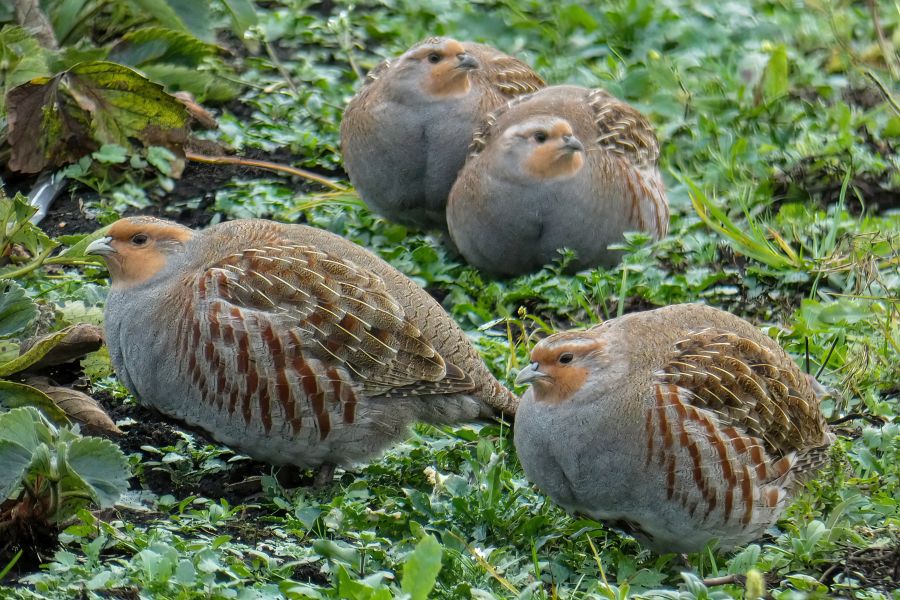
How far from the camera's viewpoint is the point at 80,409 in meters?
4.66

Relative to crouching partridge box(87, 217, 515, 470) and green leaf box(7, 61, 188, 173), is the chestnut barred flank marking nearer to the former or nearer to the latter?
crouching partridge box(87, 217, 515, 470)

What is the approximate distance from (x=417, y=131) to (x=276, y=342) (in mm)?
2499

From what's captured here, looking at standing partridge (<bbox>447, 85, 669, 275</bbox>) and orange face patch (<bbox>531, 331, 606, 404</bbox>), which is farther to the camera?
standing partridge (<bbox>447, 85, 669, 275</bbox>)

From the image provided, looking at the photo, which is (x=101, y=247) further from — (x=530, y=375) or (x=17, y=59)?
(x=17, y=59)

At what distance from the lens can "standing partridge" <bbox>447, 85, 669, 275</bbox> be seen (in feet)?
20.7

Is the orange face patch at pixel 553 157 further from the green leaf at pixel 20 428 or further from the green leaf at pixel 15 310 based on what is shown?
the green leaf at pixel 20 428

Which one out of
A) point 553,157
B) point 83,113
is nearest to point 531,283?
point 553,157

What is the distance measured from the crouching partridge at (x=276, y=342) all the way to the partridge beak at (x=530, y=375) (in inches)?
22.1

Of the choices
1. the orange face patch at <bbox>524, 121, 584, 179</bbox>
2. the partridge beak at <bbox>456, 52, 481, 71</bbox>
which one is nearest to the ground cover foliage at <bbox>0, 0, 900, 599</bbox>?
the orange face patch at <bbox>524, 121, 584, 179</bbox>

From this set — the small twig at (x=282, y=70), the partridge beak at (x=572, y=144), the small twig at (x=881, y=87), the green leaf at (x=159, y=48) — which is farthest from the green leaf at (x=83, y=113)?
the small twig at (x=881, y=87)

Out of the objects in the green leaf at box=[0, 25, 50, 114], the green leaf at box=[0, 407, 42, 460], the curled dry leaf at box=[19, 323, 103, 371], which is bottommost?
the curled dry leaf at box=[19, 323, 103, 371]

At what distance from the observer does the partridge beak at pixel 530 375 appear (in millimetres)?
4191

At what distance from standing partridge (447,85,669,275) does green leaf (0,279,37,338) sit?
7.65 ft

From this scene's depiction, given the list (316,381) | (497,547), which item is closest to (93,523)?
(316,381)
